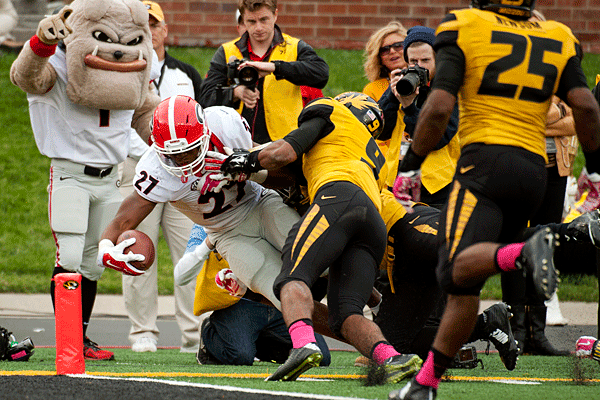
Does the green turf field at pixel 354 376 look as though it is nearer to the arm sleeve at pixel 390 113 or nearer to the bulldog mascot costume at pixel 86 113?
the bulldog mascot costume at pixel 86 113

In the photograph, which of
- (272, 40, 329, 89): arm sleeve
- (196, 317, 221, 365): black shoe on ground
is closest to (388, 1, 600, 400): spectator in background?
(196, 317, 221, 365): black shoe on ground

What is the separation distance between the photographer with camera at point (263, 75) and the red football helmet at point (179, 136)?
1.07 m

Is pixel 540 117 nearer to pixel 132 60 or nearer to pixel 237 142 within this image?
pixel 237 142

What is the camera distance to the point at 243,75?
5.12 meters

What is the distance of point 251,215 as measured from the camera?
4438 mm

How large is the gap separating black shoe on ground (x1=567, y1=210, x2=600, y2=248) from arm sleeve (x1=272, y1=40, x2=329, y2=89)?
2.24 metres

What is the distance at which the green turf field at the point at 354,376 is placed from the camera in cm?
Result: 318

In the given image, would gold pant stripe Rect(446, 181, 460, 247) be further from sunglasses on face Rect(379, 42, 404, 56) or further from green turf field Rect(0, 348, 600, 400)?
sunglasses on face Rect(379, 42, 404, 56)

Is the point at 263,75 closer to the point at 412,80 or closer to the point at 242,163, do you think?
the point at 412,80

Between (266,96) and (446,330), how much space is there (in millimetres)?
2750

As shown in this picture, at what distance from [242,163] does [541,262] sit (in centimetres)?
174

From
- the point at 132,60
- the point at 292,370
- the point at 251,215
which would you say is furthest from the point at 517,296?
the point at 132,60

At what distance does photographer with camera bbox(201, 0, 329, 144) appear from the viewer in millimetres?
5129

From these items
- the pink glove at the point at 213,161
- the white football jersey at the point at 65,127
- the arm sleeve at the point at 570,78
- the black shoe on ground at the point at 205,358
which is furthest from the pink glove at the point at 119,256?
the arm sleeve at the point at 570,78
